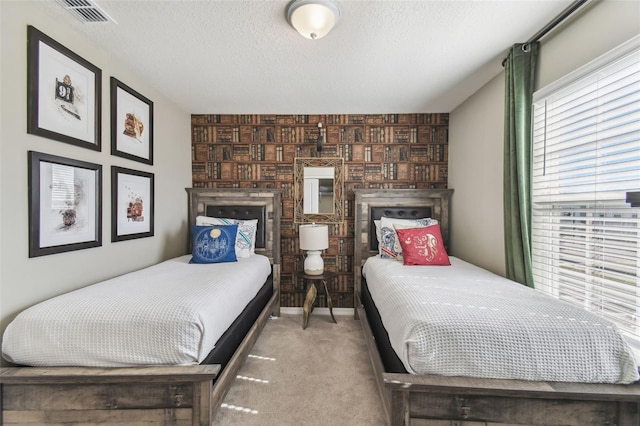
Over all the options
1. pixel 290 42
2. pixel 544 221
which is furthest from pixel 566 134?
pixel 290 42

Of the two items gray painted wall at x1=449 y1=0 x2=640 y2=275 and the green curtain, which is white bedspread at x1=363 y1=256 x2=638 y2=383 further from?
gray painted wall at x1=449 y1=0 x2=640 y2=275

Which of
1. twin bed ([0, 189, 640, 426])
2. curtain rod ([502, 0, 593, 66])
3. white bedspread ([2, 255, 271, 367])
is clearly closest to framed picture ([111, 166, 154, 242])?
twin bed ([0, 189, 640, 426])

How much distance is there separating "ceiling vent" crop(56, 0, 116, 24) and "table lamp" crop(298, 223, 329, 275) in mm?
2268

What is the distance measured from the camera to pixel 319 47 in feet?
6.49

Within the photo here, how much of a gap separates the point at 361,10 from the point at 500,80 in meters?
1.52

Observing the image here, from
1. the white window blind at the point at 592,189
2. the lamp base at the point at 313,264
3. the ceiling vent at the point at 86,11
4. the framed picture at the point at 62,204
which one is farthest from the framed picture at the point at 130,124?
the white window blind at the point at 592,189

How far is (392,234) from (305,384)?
5.61ft

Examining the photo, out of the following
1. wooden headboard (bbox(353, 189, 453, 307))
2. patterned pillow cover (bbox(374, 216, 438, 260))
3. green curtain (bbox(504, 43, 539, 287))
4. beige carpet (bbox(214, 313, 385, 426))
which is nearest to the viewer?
beige carpet (bbox(214, 313, 385, 426))

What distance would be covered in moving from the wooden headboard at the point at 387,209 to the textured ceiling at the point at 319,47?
3.47ft

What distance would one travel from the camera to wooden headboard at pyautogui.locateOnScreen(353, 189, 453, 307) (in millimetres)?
3287

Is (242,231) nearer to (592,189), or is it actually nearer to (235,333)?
(235,333)

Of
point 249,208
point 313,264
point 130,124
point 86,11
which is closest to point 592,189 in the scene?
point 313,264

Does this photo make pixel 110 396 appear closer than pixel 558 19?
Yes

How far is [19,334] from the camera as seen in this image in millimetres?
1354
